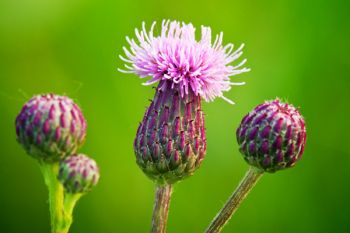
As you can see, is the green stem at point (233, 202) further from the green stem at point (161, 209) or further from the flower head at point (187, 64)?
the flower head at point (187, 64)

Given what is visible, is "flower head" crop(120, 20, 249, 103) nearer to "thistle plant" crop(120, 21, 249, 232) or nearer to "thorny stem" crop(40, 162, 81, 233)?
"thistle plant" crop(120, 21, 249, 232)

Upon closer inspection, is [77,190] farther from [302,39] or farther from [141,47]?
[302,39]

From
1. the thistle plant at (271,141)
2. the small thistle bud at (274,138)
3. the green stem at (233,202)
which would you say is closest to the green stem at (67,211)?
the green stem at (233,202)

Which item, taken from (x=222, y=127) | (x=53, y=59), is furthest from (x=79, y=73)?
(x=222, y=127)

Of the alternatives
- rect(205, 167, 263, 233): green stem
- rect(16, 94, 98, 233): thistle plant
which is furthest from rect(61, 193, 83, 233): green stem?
rect(205, 167, 263, 233): green stem

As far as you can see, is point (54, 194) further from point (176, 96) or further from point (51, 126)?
point (176, 96)
